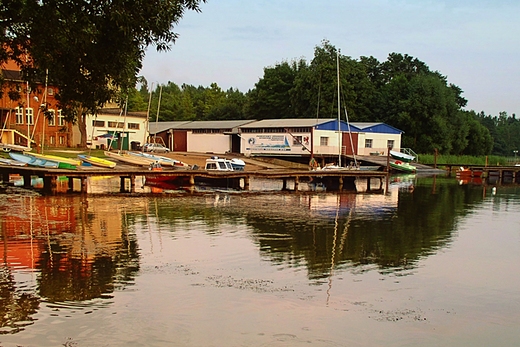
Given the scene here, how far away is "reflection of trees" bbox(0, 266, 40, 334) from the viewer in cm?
1169

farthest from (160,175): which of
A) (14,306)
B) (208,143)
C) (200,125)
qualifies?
(200,125)

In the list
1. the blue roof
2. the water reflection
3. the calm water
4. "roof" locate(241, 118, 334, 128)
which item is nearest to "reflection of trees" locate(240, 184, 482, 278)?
the calm water

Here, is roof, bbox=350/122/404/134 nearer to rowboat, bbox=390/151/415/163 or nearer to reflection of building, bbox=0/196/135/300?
rowboat, bbox=390/151/415/163

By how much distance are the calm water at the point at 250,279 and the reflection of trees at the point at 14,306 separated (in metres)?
0.04

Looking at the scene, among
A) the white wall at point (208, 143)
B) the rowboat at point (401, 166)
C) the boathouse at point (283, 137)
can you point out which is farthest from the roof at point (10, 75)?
the rowboat at point (401, 166)

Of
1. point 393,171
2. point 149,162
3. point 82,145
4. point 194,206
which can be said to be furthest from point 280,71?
point 194,206

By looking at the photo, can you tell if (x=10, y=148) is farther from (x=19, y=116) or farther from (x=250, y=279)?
(x=250, y=279)

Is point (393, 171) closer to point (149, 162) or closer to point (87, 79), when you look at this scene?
point (149, 162)

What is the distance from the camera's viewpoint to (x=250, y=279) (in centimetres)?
1616

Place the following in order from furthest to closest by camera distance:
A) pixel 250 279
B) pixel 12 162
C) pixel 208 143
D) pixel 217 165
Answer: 1. pixel 208 143
2. pixel 217 165
3. pixel 12 162
4. pixel 250 279

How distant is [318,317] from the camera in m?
13.1

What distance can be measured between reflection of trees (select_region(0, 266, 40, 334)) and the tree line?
64.7m

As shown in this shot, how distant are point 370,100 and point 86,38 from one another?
84.8 m

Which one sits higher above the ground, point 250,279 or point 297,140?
point 297,140
